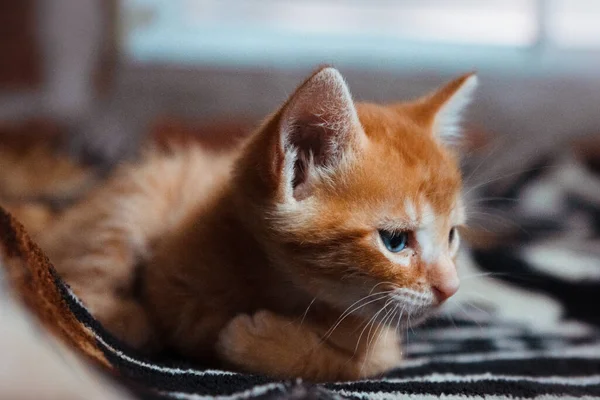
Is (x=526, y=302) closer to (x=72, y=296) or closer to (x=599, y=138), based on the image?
(x=72, y=296)

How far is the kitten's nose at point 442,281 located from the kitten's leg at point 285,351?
0.46ft

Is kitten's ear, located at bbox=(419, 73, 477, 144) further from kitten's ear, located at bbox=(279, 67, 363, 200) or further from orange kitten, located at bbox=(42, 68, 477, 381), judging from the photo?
kitten's ear, located at bbox=(279, 67, 363, 200)

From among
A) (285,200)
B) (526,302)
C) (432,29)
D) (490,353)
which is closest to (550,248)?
(526,302)

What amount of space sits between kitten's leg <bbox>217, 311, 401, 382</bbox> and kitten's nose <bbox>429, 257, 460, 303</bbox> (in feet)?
0.46

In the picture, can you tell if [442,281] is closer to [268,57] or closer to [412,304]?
[412,304]

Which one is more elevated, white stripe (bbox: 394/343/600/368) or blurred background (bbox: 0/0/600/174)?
blurred background (bbox: 0/0/600/174)

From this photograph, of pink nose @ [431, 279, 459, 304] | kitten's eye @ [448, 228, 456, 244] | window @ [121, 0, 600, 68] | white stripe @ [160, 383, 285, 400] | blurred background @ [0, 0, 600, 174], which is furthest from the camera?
window @ [121, 0, 600, 68]

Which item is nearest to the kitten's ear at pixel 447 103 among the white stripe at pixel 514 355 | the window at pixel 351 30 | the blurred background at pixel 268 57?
the white stripe at pixel 514 355

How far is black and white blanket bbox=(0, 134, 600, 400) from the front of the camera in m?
0.68

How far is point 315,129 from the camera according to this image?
0.84 m

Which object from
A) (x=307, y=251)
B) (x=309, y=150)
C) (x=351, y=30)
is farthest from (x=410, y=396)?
(x=351, y=30)

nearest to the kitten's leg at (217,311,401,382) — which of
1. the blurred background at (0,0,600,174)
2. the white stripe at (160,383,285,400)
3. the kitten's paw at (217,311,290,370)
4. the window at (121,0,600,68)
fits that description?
the kitten's paw at (217,311,290,370)

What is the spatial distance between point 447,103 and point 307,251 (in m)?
0.38

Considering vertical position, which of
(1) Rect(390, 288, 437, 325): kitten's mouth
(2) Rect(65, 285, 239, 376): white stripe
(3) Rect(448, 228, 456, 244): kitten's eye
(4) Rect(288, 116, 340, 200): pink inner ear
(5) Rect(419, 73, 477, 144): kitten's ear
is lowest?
(2) Rect(65, 285, 239, 376): white stripe
